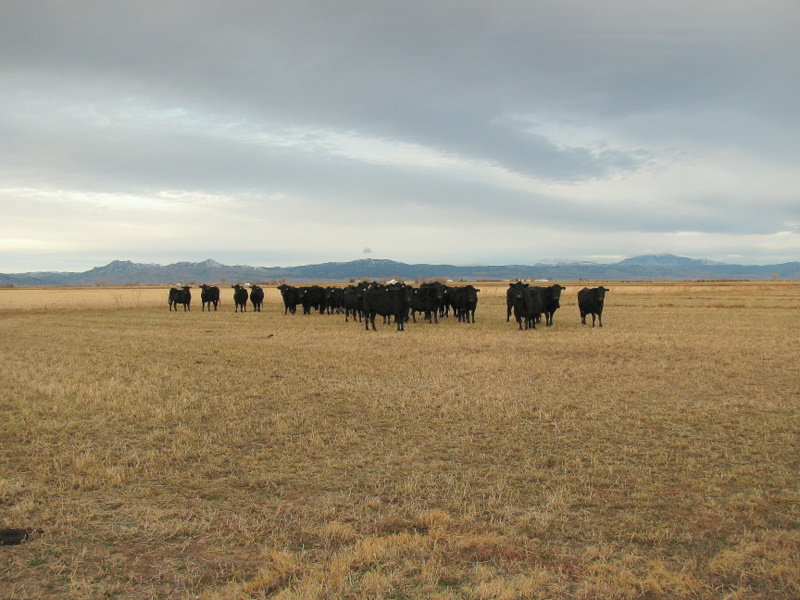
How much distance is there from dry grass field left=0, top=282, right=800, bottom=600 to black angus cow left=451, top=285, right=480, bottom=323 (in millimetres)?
11441

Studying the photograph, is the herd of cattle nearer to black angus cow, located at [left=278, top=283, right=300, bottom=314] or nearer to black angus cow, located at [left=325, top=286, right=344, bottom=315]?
black angus cow, located at [left=325, top=286, right=344, bottom=315]

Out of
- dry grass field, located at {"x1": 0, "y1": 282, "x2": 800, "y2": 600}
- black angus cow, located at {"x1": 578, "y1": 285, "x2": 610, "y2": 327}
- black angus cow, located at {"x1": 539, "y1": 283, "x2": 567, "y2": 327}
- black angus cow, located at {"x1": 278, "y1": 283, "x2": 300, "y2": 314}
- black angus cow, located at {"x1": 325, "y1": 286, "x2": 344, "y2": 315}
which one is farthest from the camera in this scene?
black angus cow, located at {"x1": 278, "y1": 283, "x2": 300, "y2": 314}

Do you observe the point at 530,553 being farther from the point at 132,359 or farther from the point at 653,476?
the point at 132,359

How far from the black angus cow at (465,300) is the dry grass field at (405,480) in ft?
37.5

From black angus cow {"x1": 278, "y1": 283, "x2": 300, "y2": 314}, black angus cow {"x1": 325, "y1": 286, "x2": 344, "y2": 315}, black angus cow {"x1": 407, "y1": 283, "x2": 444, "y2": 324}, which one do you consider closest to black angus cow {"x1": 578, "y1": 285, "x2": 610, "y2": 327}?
black angus cow {"x1": 407, "y1": 283, "x2": 444, "y2": 324}

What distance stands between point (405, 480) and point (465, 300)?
19.6 meters

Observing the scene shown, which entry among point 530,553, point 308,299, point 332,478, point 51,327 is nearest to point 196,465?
point 332,478

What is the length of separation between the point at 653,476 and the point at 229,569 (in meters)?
4.56

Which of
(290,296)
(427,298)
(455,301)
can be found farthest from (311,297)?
(455,301)

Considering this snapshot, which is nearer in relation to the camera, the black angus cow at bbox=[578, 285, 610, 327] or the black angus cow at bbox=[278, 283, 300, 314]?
the black angus cow at bbox=[578, 285, 610, 327]

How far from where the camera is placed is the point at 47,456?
6973mm

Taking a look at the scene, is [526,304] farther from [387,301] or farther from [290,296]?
[290,296]

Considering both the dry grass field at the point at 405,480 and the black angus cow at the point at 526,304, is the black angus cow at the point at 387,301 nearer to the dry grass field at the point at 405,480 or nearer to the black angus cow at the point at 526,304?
the black angus cow at the point at 526,304

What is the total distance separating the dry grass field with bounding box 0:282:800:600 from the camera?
4.20 meters
